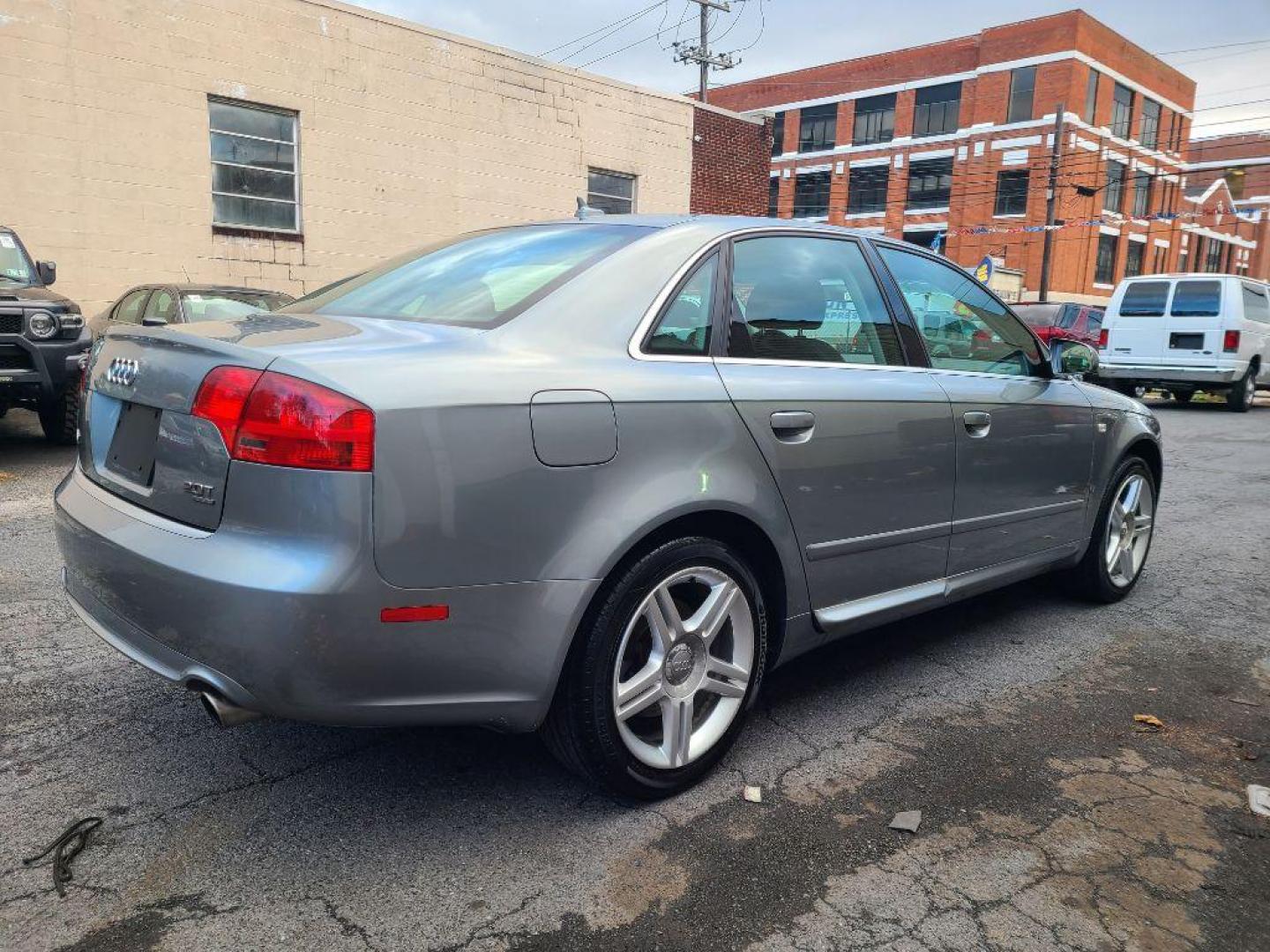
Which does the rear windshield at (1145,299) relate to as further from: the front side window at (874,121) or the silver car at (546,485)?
the front side window at (874,121)

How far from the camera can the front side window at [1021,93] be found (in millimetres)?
42344

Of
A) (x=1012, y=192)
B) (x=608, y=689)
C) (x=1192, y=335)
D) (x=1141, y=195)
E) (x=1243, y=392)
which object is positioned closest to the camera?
(x=608, y=689)

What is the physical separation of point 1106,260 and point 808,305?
4718 centimetres

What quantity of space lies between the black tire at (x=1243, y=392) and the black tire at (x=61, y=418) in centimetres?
1536

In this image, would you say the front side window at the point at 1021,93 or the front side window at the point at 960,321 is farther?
the front side window at the point at 1021,93

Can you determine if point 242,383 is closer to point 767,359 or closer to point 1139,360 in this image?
point 767,359

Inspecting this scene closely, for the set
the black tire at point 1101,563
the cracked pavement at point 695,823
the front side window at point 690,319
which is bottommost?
the cracked pavement at point 695,823

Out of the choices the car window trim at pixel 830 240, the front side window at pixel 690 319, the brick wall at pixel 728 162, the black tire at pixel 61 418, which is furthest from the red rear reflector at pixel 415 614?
the brick wall at pixel 728 162

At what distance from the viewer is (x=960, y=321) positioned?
3.77 m

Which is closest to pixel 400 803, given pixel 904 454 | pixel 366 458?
pixel 366 458

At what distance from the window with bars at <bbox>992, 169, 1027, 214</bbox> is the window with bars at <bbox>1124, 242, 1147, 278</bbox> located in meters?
6.63

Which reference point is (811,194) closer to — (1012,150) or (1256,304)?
(1012,150)

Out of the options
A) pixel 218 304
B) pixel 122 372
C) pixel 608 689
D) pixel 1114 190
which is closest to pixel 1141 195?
pixel 1114 190

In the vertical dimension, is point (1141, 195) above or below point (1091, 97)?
below
